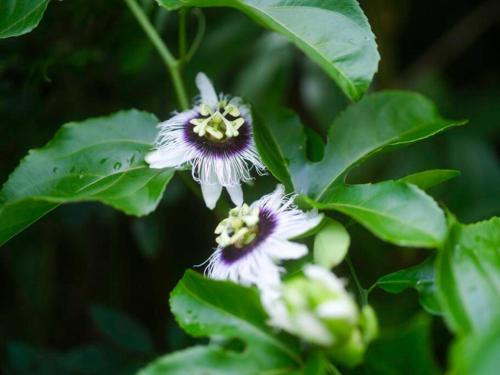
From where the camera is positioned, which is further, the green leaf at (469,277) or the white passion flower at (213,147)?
the white passion flower at (213,147)

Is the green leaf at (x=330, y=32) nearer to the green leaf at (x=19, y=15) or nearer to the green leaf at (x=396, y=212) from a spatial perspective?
the green leaf at (x=396, y=212)

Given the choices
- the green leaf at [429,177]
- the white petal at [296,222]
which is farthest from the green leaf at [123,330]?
the green leaf at [429,177]

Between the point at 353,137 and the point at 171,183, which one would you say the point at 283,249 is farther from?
the point at 171,183

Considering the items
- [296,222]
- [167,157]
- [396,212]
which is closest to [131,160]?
[167,157]

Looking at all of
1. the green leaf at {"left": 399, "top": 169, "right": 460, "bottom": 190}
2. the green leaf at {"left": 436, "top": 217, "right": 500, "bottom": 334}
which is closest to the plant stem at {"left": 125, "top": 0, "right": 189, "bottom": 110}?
the green leaf at {"left": 399, "top": 169, "right": 460, "bottom": 190}

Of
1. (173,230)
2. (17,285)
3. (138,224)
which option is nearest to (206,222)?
(173,230)

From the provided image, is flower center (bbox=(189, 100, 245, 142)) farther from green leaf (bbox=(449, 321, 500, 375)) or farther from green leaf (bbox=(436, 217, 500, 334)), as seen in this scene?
green leaf (bbox=(449, 321, 500, 375))
